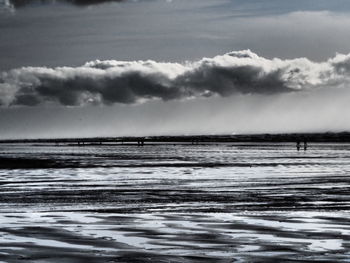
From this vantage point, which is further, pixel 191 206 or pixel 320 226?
pixel 191 206

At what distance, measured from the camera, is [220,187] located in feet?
113

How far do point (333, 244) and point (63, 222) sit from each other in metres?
7.76

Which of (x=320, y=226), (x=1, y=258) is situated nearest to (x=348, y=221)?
(x=320, y=226)

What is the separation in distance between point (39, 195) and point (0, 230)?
12210 millimetres

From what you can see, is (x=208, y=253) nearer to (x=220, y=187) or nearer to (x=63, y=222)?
(x=63, y=222)

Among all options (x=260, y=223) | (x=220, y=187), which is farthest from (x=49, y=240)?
(x=220, y=187)

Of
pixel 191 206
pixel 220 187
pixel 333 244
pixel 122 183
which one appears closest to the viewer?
pixel 333 244

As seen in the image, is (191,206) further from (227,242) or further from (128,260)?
(128,260)

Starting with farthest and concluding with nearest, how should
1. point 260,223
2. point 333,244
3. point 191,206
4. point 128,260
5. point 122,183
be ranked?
point 122,183, point 191,206, point 260,223, point 333,244, point 128,260

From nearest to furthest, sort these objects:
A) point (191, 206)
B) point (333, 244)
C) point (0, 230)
Result: point (333, 244)
point (0, 230)
point (191, 206)

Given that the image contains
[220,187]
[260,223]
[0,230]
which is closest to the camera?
[0,230]

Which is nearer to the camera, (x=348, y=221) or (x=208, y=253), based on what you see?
(x=208, y=253)

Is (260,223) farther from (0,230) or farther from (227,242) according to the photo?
(0,230)

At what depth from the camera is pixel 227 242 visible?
15.8 metres
